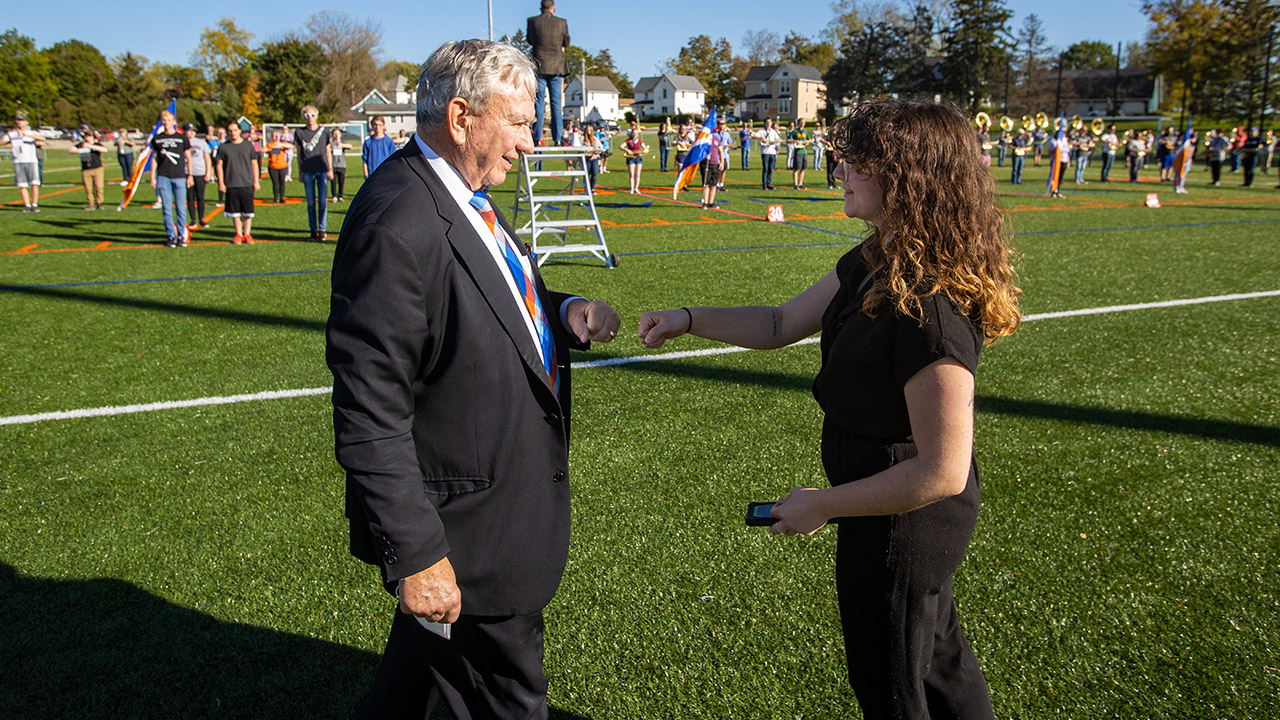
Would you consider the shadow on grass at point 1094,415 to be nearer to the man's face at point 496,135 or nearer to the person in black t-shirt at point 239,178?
the man's face at point 496,135

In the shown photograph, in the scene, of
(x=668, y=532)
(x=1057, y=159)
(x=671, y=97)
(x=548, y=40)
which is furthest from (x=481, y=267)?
(x=671, y=97)

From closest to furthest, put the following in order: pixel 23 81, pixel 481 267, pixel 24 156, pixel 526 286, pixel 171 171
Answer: pixel 481 267 < pixel 526 286 < pixel 171 171 < pixel 24 156 < pixel 23 81

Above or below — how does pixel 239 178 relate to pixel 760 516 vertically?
above

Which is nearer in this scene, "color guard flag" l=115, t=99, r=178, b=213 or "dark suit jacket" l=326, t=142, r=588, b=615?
"dark suit jacket" l=326, t=142, r=588, b=615

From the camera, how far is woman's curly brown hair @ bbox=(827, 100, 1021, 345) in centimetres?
162

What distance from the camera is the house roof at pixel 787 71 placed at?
365ft

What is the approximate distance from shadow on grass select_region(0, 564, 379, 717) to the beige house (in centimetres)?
11274

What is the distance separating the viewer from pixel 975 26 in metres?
77.1

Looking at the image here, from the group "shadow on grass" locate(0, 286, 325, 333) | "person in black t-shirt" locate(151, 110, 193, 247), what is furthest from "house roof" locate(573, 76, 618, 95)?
"shadow on grass" locate(0, 286, 325, 333)

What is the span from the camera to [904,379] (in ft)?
5.23

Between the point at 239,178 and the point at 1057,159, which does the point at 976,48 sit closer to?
the point at 1057,159

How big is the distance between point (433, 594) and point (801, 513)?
840 millimetres

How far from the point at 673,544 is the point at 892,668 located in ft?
6.06

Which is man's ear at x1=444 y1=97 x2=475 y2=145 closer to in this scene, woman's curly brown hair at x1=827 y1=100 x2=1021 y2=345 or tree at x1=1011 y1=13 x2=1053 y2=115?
woman's curly brown hair at x1=827 y1=100 x2=1021 y2=345
